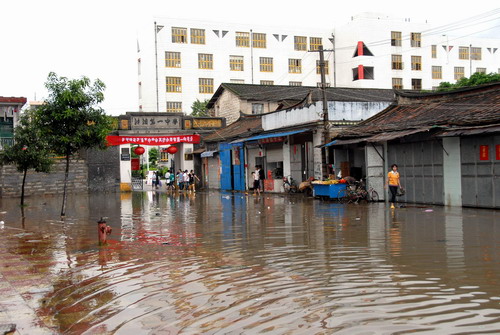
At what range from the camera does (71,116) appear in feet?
60.5

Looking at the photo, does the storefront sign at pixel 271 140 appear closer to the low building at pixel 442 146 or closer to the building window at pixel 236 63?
the low building at pixel 442 146

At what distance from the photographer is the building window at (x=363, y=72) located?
63469 mm

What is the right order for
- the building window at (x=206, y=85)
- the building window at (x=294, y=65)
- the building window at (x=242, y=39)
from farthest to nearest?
the building window at (x=294, y=65)
the building window at (x=242, y=39)
the building window at (x=206, y=85)

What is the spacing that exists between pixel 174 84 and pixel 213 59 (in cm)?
612

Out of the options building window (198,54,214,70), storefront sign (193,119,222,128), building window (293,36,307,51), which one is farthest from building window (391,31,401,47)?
storefront sign (193,119,222,128)

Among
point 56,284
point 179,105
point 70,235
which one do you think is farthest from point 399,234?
point 179,105

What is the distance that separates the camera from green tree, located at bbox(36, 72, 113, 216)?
1850 cm

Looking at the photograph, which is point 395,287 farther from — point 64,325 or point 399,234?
point 399,234

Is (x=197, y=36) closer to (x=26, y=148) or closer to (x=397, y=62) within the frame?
(x=397, y=62)

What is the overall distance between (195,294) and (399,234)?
652 cm

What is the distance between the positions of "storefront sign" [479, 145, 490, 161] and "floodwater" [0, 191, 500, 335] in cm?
377

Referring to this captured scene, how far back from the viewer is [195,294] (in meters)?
6.82

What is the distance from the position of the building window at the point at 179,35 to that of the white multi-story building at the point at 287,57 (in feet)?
0.39

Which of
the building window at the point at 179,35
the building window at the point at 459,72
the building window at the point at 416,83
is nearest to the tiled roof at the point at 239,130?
the building window at the point at 179,35
